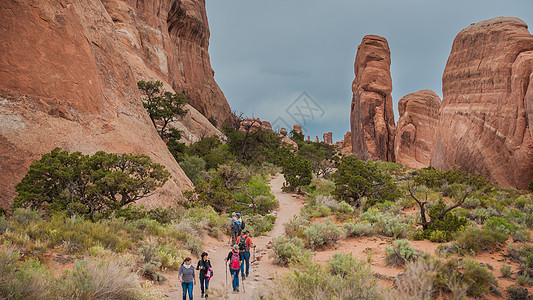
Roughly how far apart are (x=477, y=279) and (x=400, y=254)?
6.48 ft

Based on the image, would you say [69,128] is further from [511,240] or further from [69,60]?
[511,240]

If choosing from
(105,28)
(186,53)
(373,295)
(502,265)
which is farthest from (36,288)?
(186,53)

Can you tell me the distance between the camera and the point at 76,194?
931 cm

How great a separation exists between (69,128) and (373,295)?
13.6 meters

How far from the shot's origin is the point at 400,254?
7.43 metres

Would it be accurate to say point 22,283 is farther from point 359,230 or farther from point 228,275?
point 359,230

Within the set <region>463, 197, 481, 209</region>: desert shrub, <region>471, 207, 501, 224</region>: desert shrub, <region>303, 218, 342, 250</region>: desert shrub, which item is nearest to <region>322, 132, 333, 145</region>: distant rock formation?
<region>463, 197, 481, 209</region>: desert shrub

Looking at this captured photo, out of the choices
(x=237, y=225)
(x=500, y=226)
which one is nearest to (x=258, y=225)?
(x=237, y=225)

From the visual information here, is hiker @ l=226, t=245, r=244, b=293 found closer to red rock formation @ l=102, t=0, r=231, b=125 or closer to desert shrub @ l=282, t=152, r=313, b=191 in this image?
desert shrub @ l=282, t=152, r=313, b=191

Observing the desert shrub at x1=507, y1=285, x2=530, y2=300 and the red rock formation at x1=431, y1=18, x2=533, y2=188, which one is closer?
the desert shrub at x1=507, y1=285, x2=530, y2=300

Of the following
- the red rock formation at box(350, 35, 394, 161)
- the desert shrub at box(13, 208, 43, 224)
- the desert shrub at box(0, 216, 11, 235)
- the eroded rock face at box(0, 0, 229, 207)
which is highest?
the red rock formation at box(350, 35, 394, 161)

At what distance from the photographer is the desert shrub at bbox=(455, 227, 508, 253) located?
8086 millimetres

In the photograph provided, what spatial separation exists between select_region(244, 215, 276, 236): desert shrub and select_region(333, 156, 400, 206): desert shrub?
5.63m

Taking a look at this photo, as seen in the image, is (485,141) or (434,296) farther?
(485,141)
